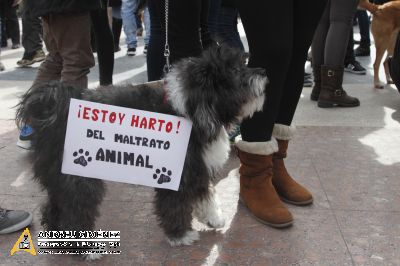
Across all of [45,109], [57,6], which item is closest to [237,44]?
[57,6]

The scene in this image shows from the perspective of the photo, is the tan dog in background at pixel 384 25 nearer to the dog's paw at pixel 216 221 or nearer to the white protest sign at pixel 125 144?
the dog's paw at pixel 216 221

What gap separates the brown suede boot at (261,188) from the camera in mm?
2654

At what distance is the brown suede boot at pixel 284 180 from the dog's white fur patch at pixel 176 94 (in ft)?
3.00

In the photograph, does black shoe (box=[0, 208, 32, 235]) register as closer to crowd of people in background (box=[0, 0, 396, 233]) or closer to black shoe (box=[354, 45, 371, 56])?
crowd of people in background (box=[0, 0, 396, 233])

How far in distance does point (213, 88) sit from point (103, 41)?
90.4 inches

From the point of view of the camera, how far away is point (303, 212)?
2.82 m

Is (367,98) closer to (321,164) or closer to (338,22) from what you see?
(338,22)

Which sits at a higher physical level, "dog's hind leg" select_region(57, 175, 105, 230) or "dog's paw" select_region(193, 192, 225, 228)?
"dog's hind leg" select_region(57, 175, 105, 230)

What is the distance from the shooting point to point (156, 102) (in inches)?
89.2

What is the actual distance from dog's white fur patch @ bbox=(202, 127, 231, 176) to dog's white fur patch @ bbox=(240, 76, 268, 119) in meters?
0.15

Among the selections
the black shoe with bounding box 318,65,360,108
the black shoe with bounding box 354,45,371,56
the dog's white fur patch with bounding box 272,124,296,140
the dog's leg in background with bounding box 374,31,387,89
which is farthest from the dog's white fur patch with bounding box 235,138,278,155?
the black shoe with bounding box 354,45,371,56

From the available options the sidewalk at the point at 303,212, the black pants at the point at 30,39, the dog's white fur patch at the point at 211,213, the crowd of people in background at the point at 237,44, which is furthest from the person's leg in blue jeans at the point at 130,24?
the dog's white fur patch at the point at 211,213

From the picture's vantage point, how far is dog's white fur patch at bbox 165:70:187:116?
2.18m

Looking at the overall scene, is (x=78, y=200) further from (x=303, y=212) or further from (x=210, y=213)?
(x=303, y=212)
